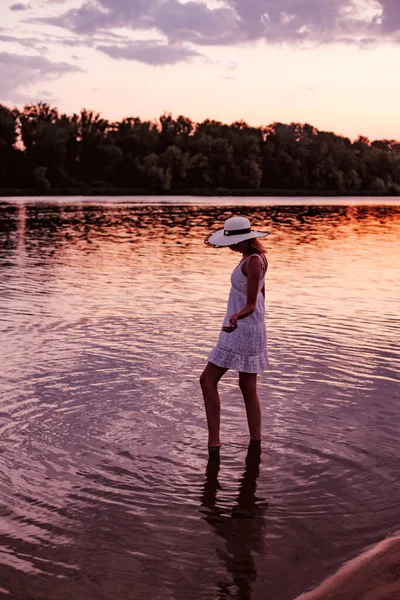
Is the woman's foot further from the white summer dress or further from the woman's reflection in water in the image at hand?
the white summer dress

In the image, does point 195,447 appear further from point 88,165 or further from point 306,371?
point 88,165

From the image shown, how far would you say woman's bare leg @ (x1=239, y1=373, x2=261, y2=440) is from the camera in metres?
6.98

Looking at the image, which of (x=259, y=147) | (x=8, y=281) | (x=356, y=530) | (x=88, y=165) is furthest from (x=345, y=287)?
(x=259, y=147)

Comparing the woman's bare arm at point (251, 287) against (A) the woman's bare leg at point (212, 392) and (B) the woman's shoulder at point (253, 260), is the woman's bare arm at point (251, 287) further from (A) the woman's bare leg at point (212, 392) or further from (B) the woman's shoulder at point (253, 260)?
(A) the woman's bare leg at point (212, 392)

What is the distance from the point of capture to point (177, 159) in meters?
129

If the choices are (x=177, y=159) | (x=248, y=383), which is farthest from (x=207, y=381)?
(x=177, y=159)

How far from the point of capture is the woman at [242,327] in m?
6.61

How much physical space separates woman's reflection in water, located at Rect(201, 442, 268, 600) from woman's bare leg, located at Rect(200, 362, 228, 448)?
24 centimetres

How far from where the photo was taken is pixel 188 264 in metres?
22.6

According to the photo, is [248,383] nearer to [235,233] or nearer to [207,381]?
[207,381]

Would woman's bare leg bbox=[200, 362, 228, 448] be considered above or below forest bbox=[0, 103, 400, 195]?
below

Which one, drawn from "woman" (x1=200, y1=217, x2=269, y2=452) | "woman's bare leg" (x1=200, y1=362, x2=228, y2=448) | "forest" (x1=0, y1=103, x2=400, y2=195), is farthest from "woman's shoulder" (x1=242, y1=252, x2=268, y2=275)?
"forest" (x1=0, y1=103, x2=400, y2=195)

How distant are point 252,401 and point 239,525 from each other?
1531mm

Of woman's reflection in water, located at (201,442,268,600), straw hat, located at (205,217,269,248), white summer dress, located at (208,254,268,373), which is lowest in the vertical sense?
woman's reflection in water, located at (201,442,268,600)
